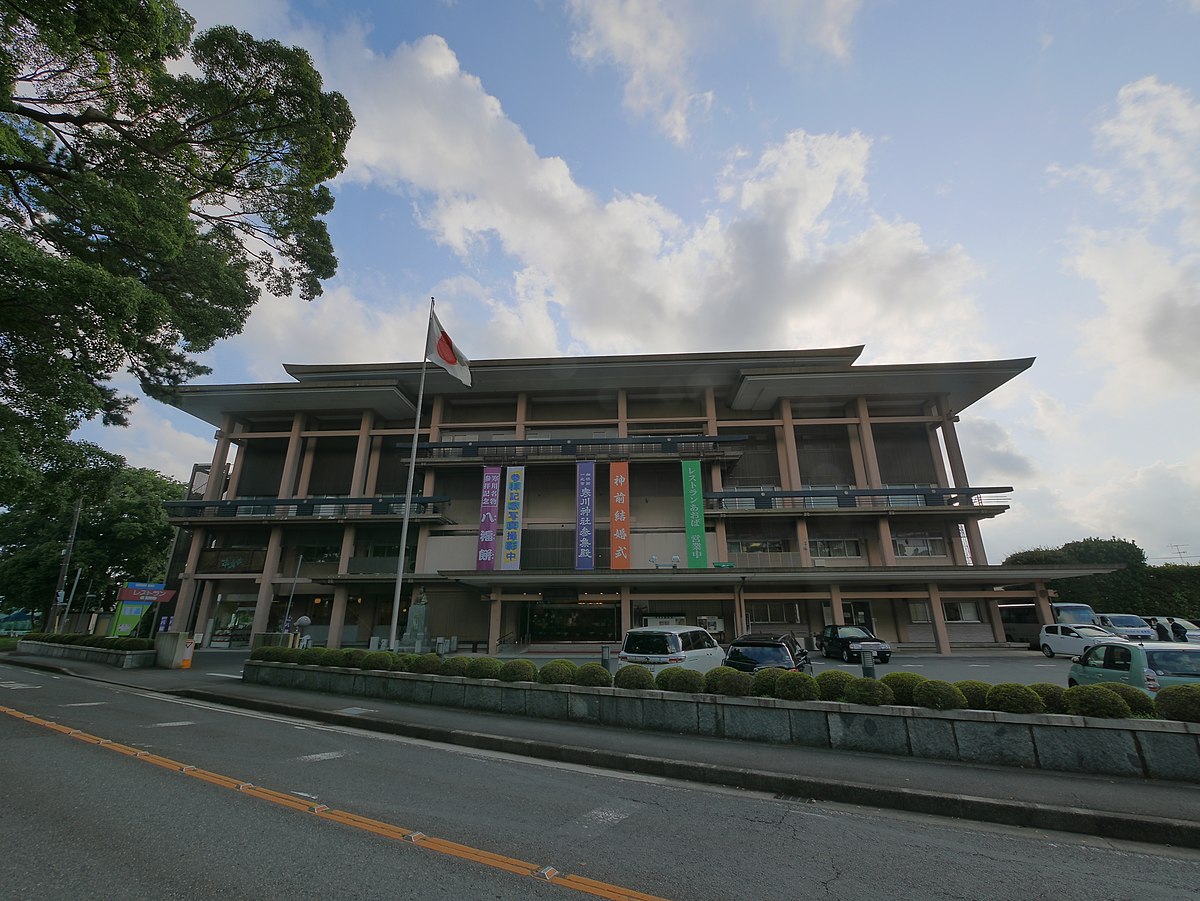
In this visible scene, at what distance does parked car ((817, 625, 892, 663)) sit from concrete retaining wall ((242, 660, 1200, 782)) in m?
15.5

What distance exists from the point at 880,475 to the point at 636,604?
701 inches

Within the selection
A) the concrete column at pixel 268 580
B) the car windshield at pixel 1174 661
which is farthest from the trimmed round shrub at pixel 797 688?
the concrete column at pixel 268 580

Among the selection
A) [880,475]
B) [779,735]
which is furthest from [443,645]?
[880,475]

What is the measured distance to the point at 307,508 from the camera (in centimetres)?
3170

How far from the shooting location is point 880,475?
32469 millimetres

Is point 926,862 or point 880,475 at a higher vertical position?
point 880,475

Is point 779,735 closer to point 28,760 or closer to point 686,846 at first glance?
point 686,846

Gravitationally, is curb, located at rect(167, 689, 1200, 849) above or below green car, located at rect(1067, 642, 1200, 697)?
below

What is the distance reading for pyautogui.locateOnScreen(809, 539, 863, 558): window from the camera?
31062mm

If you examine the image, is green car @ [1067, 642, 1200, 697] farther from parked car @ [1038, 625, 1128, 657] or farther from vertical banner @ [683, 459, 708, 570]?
vertical banner @ [683, 459, 708, 570]

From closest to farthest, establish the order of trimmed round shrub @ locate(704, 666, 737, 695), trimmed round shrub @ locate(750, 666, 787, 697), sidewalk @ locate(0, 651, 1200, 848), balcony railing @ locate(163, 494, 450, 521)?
1. sidewalk @ locate(0, 651, 1200, 848)
2. trimmed round shrub @ locate(750, 666, 787, 697)
3. trimmed round shrub @ locate(704, 666, 737, 695)
4. balcony railing @ locate(163, 494, 450, 521)

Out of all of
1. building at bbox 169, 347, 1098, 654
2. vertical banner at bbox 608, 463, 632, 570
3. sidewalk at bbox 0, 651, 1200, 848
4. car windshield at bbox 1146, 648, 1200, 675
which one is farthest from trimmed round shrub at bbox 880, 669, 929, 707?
vertical banner at bbox 608, 463, 632, 570

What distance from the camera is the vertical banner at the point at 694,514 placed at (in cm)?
2798

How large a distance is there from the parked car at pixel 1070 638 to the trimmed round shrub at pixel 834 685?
2049 cm
